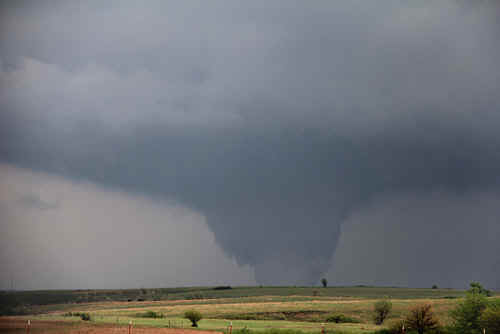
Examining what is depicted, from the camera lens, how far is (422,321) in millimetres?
78375

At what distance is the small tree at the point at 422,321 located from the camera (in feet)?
257

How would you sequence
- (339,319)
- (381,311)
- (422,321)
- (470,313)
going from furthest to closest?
(381,311) → (339,319) → (470,313) → (422,321)

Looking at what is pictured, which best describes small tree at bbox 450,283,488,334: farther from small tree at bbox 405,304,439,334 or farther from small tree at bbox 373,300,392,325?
small tree at bbox 373,300,392,325

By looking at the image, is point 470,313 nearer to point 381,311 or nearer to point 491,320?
point 491,320

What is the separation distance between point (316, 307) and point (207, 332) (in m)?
68.9

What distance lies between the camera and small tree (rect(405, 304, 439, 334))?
7819 centimetres

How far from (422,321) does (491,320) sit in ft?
31.5

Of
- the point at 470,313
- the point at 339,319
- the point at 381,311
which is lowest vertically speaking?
the point at 470,313

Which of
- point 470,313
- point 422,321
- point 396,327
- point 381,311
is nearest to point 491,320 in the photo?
point 422,321

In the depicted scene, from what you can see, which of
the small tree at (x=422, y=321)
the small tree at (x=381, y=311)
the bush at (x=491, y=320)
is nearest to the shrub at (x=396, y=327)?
the small tree at (x=422, y=321)

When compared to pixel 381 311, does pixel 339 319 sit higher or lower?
lower

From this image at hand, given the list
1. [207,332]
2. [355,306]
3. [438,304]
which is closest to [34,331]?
[207,332]

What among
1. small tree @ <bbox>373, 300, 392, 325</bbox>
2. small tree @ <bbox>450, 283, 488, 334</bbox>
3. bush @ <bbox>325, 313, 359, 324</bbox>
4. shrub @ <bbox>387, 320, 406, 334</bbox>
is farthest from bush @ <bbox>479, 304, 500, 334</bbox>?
small tree @ <bbox>373, 300, 392, 325</bbox>

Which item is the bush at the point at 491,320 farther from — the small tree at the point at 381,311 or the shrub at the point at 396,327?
the small tree at the point at 381,311
